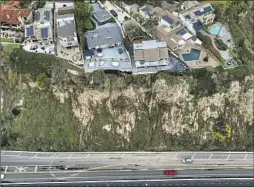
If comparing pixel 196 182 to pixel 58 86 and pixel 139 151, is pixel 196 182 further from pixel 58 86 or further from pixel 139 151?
pixel 58 86

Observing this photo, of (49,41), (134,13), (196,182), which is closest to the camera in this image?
(196,182)

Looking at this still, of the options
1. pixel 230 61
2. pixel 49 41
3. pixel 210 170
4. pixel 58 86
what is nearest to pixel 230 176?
pixel 210 170

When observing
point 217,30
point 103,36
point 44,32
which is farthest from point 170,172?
point 44,32

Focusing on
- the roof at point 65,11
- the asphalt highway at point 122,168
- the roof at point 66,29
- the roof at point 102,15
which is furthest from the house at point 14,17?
the asphalt highway at point 122,168

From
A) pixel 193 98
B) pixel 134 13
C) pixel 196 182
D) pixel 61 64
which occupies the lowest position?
pixel 196 182

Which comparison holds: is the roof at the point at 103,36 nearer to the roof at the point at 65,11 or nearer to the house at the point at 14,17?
the roof at the point at 65,11

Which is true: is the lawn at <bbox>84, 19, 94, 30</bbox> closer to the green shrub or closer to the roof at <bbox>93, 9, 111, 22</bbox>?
the roof at <bbox>93, 9, 111, 22</bbox>

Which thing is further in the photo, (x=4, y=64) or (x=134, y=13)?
(x=134, y=13)
